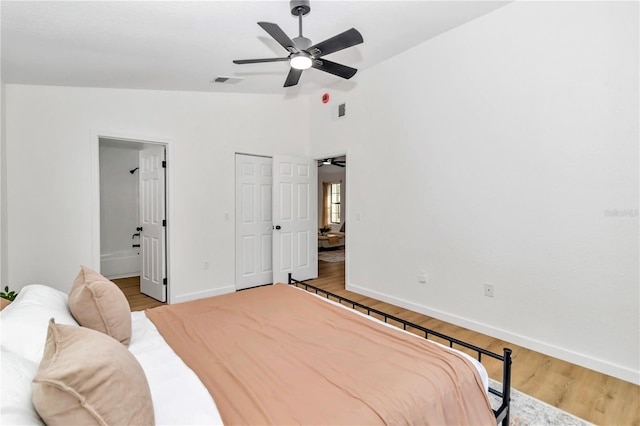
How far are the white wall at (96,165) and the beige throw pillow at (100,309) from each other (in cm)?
250

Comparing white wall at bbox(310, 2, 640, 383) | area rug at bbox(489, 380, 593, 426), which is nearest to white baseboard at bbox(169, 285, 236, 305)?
white wall at bbox(310, 2, 640, 383)

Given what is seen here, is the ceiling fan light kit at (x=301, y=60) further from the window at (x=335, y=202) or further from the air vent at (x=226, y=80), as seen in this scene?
the window at (x=335, y=202)

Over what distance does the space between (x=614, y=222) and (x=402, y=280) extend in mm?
2102

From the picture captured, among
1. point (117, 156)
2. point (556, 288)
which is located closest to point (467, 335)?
point (556, 288)

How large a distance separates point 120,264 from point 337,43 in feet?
17.4

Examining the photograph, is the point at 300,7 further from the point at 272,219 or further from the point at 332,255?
the point at 332,255

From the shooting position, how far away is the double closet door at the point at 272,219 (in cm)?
473

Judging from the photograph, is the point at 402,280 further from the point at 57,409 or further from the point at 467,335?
the point at 57,409

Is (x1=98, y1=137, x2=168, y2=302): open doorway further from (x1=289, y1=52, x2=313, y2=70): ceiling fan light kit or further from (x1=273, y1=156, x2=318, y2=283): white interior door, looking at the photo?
(x1=289, y1=52, x2=313, y2=70): ceiling fan light kit

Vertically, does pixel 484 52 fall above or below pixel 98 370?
above

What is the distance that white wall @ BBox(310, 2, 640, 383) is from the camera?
2.43 metres

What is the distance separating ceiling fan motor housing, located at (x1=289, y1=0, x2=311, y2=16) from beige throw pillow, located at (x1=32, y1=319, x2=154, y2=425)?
2.45m

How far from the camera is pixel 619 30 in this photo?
2.39m

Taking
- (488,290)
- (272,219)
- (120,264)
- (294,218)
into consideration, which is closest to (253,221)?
(272,219)
